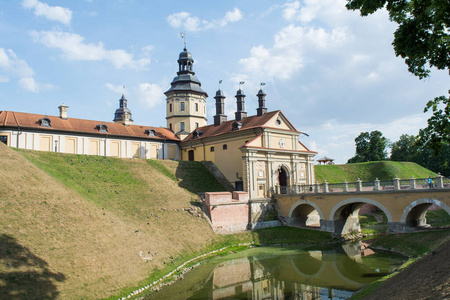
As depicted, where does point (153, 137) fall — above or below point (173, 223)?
above

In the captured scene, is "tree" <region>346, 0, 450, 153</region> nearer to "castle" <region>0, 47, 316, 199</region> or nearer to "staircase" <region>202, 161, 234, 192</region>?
"castle" <region>0, 47, 316, 199</region>

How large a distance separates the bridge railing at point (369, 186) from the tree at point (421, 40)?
1591 centimetres

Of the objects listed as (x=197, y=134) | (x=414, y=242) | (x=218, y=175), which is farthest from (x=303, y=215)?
(x=197, y=134)

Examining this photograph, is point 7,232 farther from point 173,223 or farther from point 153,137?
point 153,137

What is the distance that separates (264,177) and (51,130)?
2347 cm

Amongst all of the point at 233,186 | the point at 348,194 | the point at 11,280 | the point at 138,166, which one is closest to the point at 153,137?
the point at 138,166

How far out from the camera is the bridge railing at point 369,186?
26.0 meters

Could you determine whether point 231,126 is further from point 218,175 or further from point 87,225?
point 87,225

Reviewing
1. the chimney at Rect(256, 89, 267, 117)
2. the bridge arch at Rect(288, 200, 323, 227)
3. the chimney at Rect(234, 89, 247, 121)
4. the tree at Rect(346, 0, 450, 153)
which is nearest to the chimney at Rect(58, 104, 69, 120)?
the chimney at Rect(234, 89, 247, 121)

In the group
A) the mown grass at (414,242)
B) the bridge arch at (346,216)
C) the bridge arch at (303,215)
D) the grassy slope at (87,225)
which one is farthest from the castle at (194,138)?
the mown grass at (414,242)

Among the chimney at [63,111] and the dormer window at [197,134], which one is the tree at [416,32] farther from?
the chimney at [63,111]

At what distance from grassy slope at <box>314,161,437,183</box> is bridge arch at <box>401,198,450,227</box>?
74.7ft

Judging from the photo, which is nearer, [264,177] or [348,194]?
[348,194]

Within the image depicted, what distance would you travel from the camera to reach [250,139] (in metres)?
37.9
